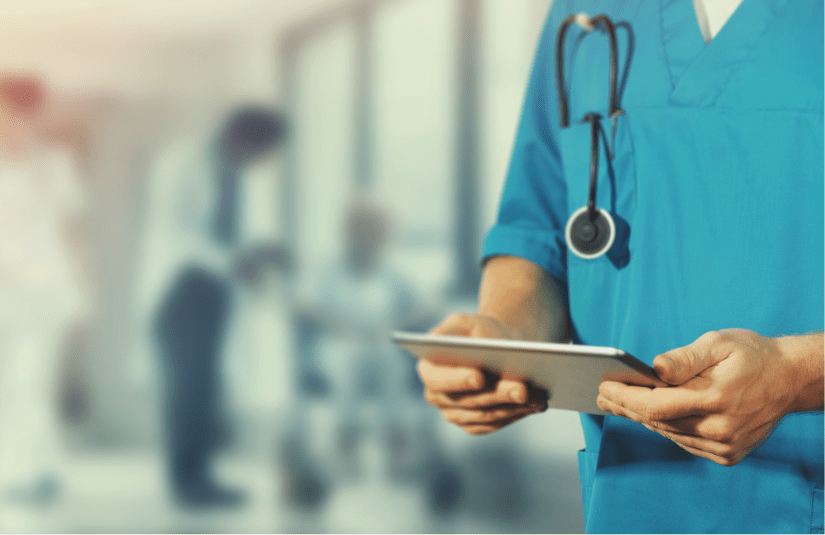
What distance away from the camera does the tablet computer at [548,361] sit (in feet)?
1.12

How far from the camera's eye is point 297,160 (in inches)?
56.5

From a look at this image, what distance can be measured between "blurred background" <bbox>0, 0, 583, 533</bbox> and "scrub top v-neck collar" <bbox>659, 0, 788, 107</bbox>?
0.77m

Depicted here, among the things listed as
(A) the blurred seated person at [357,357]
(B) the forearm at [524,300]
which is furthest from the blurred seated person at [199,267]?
(B) the forearm at [524,300]

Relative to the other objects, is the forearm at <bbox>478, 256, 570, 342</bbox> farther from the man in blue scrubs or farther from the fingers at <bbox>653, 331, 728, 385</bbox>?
the fingers at <bbox>653, 331, 728, 385</bbox>

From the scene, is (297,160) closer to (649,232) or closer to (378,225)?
(378,225)

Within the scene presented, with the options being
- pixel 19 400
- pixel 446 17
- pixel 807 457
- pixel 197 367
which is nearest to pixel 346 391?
pixel 197 367

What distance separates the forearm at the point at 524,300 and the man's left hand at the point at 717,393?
16 cm

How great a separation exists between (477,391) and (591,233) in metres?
0.20

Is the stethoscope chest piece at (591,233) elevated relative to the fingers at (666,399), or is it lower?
elevated

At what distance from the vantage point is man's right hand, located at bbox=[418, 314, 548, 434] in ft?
1.51

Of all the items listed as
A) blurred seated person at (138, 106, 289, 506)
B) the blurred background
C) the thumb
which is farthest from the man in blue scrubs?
blurred seated person at (138, 106, 289, 506)

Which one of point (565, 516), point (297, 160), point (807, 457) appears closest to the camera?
point (807, 457)

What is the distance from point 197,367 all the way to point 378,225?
0.58m

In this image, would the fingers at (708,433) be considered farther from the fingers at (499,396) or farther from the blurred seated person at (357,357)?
the blurred seated person at (357,357)
